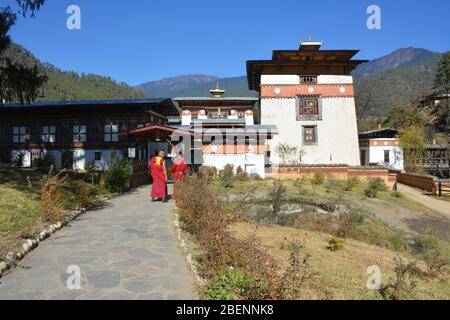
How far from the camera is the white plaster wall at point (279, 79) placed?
100 feet

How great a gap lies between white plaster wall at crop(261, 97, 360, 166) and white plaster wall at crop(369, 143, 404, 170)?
881 centimetres

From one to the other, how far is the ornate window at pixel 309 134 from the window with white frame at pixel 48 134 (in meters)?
22.3

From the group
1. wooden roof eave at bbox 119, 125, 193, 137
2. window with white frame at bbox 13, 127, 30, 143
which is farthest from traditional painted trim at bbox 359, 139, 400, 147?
Answer: window with white frame at bbox 13, 127, 30, 143

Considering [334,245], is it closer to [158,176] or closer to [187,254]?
[187,254]

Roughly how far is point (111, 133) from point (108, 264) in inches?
1047

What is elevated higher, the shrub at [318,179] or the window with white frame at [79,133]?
the window with white frame at [79,133]

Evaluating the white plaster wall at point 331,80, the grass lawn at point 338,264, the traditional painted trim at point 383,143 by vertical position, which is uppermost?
the white plaster wall at point 331,80

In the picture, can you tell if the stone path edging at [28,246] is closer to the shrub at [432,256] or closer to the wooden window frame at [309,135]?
the shrub at [432,256]

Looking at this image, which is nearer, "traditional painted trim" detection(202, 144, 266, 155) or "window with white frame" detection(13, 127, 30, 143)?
"traditional painted trim" detection(202, 144, 266, 155)

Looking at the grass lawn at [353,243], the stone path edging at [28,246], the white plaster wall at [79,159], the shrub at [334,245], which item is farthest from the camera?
the white plaster wall at [79,159]

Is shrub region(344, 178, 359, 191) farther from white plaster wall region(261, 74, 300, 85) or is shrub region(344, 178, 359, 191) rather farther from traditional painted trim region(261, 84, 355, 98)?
white plaster wall region(261, 74, 300, 85)

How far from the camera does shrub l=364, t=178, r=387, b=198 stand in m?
21.4

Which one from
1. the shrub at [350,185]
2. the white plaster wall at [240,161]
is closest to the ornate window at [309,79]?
the white plaster wall at [240,161]

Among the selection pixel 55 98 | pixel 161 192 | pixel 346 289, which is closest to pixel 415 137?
pixel 161 192
